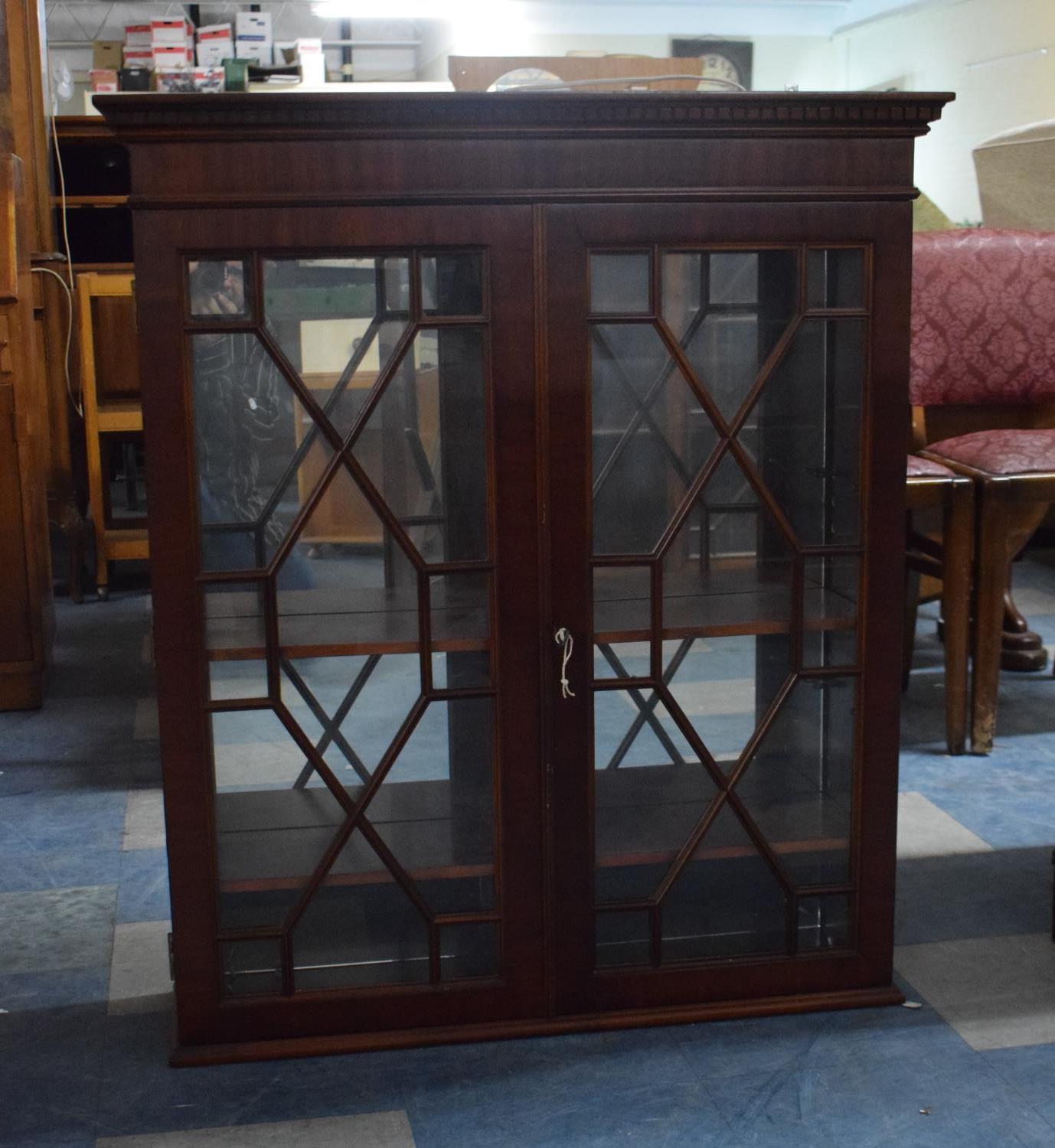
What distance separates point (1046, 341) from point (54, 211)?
10.4 feet

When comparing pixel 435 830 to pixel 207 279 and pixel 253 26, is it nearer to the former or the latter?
pixel 207 279

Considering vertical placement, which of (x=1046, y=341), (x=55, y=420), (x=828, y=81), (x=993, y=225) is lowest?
(x=55, y=420)

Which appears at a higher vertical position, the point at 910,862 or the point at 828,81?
the point at 828,81

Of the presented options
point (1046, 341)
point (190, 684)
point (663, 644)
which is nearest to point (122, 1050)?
point (190, 684)

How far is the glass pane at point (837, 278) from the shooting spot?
5.28ft

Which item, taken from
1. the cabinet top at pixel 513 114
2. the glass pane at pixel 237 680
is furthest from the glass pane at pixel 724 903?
the cabinet top at pixel 513 114

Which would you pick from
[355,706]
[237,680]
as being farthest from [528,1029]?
[237,680]

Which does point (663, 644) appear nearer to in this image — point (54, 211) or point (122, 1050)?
point (122, 1050)

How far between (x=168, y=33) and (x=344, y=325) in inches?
257

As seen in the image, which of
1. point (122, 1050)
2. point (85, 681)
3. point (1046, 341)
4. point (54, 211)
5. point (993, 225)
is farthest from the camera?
point (54, 211)

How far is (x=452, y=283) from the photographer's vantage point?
156cm

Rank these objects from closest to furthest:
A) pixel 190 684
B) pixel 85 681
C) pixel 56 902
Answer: pixel 190 684 → pixel 56 902 → pixel 85 681

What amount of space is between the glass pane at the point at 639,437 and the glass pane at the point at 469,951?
484mm

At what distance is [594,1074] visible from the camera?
1614mm
